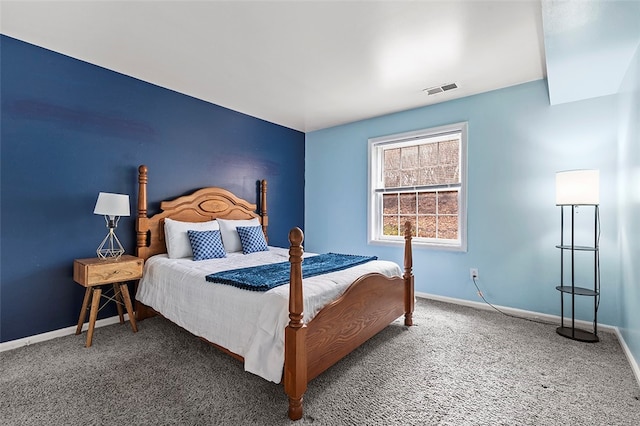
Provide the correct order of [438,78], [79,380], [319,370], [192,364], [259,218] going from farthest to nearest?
[259,218] → [438,78] → [192,364] → [79,380] → [319,370]

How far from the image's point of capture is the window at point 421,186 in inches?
135

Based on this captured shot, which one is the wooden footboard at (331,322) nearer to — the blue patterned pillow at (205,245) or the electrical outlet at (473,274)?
the electrical outlet at (473,274)

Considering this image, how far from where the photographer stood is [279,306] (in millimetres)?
1622

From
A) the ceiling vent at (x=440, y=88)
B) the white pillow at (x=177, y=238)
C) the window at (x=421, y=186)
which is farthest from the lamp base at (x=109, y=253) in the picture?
the ceiling vent at (x=440, y=88)

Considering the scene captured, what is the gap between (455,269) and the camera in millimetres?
3381

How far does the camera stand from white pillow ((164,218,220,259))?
2.88 m

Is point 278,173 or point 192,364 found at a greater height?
point 278,173

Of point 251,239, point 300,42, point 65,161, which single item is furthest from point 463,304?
point 65,161

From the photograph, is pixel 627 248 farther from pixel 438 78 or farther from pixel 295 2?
pixel 295 2

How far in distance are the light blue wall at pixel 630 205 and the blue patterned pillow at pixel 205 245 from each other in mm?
3239

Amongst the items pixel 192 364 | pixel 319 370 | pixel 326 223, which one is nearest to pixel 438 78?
pixel 326 223

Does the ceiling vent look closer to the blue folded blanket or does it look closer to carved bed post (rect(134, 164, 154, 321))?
the blue folded blanket

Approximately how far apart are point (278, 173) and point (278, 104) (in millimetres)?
1115

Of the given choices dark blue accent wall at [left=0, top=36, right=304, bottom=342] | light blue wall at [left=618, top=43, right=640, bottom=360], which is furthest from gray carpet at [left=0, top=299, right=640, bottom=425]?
dark blue accent wall at [left=0, top=36, right=304, bottom=342]
